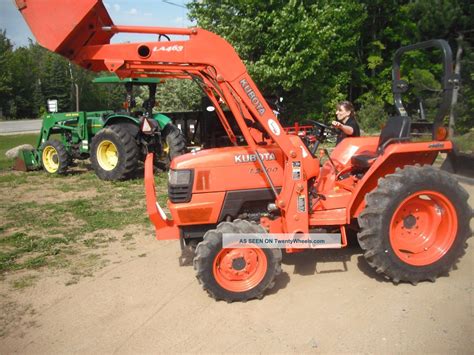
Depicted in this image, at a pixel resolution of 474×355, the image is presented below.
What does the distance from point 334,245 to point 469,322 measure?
1171 mm

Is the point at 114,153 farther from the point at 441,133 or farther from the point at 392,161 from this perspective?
the point at 441,133

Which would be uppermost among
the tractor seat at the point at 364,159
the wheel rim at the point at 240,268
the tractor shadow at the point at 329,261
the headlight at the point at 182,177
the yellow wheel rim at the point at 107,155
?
the tractor seat at the point at 364,159

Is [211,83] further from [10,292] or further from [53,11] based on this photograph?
[10,292]

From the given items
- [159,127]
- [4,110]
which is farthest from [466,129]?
[4,110]

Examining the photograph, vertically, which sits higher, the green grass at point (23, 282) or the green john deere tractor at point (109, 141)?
the green john deere tractor at point (109, 141)

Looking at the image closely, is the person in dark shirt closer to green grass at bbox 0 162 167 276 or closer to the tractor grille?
the tractor grille

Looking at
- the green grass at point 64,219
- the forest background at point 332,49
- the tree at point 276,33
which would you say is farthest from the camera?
the tree at point 276,33

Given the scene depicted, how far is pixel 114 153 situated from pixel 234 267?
19.8ft

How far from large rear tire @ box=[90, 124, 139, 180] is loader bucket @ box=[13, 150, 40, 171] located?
2190mm

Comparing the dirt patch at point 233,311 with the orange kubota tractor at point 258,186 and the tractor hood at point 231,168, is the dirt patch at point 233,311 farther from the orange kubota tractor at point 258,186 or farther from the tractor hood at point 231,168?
the tractor hood at point 231,168

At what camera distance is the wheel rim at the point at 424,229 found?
377 centimetres

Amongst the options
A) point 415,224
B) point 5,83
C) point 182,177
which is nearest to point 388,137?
point 415,224

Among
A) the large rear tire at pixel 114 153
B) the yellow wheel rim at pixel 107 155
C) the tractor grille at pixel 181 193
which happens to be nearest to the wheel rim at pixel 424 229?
the tractor grille at pixel 181 193

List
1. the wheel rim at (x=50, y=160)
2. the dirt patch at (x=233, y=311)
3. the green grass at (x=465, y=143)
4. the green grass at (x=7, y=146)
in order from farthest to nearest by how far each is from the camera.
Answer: the green grass at (x=7, y=146)
the wheel rim at (x=50, y=160)
the green grass at (x=465, y=143)
the dirt patch at (x=233, y=311)
